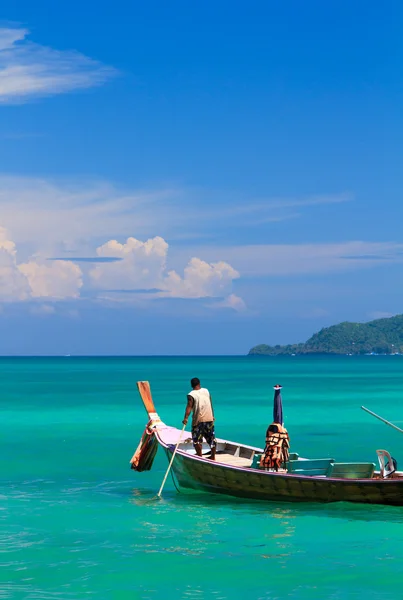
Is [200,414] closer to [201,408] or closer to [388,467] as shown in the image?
[201,408]

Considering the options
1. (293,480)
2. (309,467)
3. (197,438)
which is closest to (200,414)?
(197,438)

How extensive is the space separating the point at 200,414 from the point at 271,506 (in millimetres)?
2885

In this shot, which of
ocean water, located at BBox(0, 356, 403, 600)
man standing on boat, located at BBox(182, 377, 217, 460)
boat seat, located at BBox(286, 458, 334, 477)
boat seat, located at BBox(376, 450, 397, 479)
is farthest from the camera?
man standing on boat, located at BBox(182, 377, 217, 460)

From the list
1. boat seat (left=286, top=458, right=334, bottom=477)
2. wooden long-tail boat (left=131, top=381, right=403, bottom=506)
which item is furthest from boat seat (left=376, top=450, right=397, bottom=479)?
boat seat (left=286, top=458, right=334, bottom=477)

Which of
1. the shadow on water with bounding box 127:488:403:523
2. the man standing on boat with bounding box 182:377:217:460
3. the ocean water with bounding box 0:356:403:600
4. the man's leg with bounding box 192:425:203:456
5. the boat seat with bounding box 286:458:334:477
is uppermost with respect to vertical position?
the man standing on boat with bounding box 182:377:217:460

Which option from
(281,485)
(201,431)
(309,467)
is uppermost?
(201,431)

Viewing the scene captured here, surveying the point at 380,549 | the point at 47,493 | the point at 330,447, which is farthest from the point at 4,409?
the point at 380,549

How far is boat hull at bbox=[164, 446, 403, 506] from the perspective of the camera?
18.5 metres

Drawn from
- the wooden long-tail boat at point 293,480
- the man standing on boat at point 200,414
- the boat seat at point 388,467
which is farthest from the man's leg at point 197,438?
the boat seat at point 388,467

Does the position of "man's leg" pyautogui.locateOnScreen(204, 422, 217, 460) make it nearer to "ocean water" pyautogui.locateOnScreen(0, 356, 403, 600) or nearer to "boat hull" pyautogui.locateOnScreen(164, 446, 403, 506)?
"boat hull" pyautogui.locateOnScreen(164, 446, 403, 506)

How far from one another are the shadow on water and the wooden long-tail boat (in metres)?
0.16

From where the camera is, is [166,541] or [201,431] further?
[201,431]

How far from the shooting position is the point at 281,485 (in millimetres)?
19484

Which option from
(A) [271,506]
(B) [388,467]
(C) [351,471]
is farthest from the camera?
(A) [271,506]
